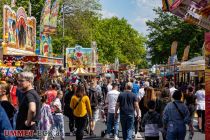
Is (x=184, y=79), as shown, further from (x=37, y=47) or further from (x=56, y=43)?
(x=56, y=43)

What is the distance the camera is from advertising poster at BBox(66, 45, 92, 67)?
51597 millimetres

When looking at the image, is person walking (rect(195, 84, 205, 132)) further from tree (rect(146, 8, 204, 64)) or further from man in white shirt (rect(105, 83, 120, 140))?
tree (rect(146, 8, 204, 64))

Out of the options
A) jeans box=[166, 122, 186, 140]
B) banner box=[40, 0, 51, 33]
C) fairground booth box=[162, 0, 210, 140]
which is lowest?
jeans box=[166, 122, 186, 140]

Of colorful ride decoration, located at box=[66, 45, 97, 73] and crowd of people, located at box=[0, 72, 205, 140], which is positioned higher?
colorful ride decoration, located at box=[66, 45, 97, 73]

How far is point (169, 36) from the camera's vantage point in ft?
198

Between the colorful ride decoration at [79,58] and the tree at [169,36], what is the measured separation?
10980 millimetres

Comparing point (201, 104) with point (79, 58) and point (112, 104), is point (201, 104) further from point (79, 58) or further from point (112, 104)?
point (79, 58)

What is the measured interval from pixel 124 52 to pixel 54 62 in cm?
7085

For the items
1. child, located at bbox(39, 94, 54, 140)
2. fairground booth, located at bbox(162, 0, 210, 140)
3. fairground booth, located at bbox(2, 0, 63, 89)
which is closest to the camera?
fairground booth, located at bbox(162, 0, 210, 140)

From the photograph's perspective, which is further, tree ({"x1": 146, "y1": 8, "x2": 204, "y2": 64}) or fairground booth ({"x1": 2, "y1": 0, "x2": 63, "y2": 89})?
tree ({"x1": 146, "y1": 8, "x2": 204, "y2": 64})

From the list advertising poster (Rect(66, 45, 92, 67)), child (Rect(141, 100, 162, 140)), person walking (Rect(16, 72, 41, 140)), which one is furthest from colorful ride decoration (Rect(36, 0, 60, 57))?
person walking (Rect(16, 72, 41, 140))

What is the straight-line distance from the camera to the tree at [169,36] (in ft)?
190

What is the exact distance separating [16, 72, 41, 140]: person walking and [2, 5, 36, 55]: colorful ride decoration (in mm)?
20353

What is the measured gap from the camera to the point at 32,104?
24.8ft
